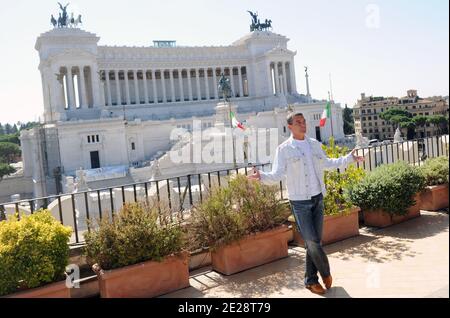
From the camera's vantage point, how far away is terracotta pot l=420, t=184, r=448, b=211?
8.60 m

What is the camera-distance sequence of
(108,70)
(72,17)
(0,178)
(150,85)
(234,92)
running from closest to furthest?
(0,178) < (72,17) < (108,70) < (150,85) < (234,92)

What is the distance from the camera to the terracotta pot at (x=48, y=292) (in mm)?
4988

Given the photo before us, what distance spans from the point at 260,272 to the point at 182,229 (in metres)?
1.24

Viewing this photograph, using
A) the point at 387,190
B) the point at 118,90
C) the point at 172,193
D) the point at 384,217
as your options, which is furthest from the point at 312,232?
the point at 118,90

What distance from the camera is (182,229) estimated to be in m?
6.40

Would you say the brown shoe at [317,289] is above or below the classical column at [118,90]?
below

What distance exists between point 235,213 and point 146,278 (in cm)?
154

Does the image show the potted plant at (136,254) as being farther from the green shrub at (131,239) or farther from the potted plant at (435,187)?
the potted plant at (435,187)

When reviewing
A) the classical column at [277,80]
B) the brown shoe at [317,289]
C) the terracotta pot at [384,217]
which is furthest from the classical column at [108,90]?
the brown shoe at [317,289]

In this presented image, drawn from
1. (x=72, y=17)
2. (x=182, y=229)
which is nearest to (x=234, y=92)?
(x=72, y=17)

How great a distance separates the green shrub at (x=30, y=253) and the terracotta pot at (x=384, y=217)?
517 cm

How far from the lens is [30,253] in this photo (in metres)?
5.15
